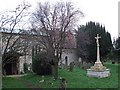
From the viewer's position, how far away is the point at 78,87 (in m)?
20.3

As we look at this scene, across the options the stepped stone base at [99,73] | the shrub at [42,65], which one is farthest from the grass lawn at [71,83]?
the shrub at [42,65]

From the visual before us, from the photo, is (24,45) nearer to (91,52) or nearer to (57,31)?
Result: (57,31)

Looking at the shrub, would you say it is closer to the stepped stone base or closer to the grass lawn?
the grass lawn

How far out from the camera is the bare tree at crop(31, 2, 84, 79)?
25.4 metres

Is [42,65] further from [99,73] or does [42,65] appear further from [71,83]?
[71,83]

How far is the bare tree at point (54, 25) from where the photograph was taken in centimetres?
2538

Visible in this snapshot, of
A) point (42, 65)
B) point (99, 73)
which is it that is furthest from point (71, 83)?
point (42, 65)

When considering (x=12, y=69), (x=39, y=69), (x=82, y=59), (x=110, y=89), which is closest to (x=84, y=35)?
(x=82, y=59)

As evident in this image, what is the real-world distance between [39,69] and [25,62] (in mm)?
11078

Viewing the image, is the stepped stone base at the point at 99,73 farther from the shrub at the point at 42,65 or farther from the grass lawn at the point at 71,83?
the shrub at the point at 42,65

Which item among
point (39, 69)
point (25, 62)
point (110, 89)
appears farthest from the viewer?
point (25, 62)

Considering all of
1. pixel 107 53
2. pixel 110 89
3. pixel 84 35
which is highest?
pixel 84 35

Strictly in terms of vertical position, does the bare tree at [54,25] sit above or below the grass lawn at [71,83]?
above

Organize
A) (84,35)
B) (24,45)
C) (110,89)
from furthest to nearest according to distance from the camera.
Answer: (84,35), (24,45), (110,89)
